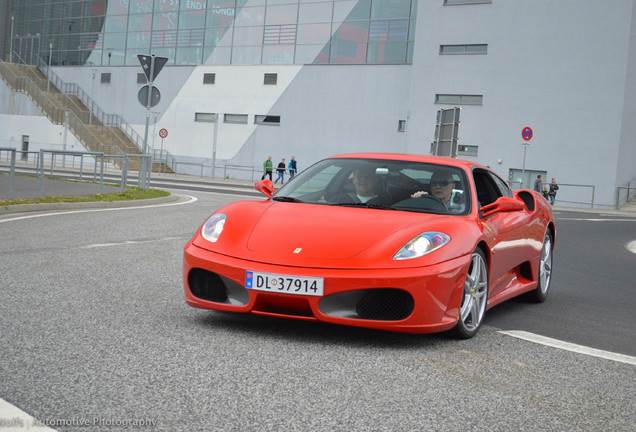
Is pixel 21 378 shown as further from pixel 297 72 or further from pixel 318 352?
pixel 297 72

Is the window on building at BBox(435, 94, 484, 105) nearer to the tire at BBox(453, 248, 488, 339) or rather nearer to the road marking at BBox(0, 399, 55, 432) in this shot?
the tire at BBox(453, 248, 488, 339)

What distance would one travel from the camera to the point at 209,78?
162 feet

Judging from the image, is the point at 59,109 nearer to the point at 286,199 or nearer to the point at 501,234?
the point at 286,199

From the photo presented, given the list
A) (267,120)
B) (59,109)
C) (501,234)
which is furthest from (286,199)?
(59,109)

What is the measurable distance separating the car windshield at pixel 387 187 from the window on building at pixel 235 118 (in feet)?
139

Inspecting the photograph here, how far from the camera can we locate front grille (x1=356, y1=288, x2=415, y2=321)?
4.83 metres

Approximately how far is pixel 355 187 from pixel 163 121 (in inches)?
1829

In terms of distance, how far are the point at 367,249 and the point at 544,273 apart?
3164 mm

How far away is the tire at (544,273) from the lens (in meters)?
7.28

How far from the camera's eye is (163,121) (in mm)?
51125

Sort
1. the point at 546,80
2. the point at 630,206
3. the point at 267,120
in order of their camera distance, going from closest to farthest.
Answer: the point at 630,206 → the point at 546,80 → the point at 267,120

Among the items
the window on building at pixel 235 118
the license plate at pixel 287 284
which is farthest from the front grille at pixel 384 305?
the window on building at pixel 235 118

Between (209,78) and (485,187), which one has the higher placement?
(209,78)

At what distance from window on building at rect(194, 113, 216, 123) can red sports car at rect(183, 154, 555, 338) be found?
43.5m
